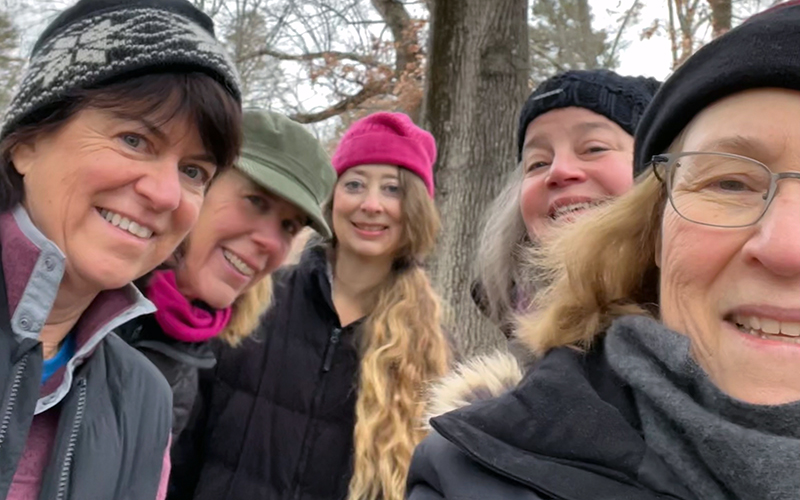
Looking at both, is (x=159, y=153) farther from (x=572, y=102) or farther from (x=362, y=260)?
(x=362, y=260)

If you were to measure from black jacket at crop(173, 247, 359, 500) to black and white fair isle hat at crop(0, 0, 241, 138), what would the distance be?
1.49m

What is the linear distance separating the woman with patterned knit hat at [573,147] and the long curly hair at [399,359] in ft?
2.27

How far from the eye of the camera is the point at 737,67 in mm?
1385

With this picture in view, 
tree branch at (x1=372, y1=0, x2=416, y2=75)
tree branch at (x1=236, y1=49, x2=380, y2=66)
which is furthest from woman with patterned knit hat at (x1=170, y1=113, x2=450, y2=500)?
tree branch at (x1=236, y1=49, x2=380, y2=66)

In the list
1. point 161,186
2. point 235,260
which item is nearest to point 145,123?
point 161,186

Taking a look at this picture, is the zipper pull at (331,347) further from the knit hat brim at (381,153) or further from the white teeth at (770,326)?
the white teeth at (770,326)

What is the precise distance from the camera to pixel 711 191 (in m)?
1.46

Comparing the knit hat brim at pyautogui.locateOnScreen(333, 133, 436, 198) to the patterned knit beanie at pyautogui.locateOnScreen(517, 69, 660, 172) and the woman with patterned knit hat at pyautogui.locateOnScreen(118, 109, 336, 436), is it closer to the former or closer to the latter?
the woman with patterned knit hat at pyautogui.locateOnScreen(118, 109, 336, 436)

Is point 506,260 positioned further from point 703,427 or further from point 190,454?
point 703,427

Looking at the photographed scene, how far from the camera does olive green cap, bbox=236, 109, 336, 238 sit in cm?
298

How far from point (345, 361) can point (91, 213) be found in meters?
1.57

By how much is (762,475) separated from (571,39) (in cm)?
1296

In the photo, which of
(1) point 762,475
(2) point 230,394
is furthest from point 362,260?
(1) point 762,475

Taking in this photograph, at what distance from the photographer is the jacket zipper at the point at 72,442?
1.76 m
